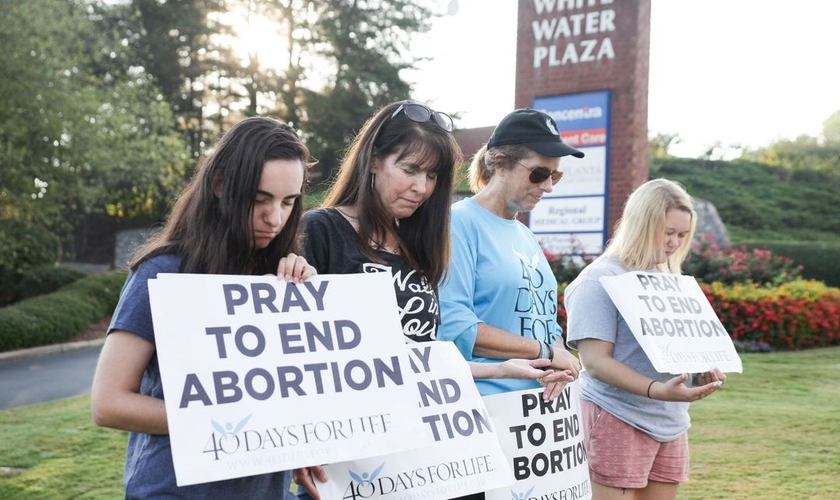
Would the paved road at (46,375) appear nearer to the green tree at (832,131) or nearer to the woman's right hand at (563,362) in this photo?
the woman's right hand at (563,362)

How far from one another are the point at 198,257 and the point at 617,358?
6.21 ft

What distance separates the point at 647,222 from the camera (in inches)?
134

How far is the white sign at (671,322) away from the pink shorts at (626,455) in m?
0.32

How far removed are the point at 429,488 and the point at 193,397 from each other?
0.87m

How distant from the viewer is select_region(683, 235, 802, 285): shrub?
1456 cm

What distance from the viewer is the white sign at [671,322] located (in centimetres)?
317

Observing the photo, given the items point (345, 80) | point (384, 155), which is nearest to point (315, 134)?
point (345, 80)

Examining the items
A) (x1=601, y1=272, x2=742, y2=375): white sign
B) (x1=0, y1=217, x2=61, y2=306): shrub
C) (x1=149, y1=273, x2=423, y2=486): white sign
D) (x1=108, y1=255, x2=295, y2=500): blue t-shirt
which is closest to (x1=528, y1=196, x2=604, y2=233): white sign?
(x1=601, y1=272, x2=742, y2=375): white sign

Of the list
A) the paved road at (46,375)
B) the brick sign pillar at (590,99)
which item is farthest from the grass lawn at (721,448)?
the brick sign pillar at (590,99)

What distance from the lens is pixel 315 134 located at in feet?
101

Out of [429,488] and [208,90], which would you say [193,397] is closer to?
[429,488]

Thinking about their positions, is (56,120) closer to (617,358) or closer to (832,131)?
(617,358)

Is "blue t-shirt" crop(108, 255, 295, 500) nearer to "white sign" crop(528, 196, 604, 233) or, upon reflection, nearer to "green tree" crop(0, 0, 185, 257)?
"white sign" crop(528, 196, 604, 233)

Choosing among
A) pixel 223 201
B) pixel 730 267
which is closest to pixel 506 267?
pixel 223 201
